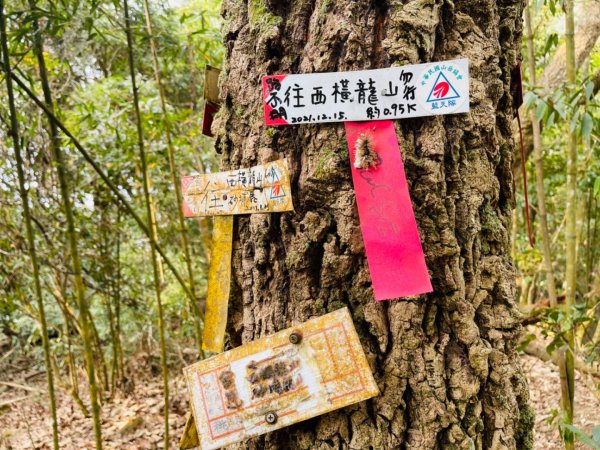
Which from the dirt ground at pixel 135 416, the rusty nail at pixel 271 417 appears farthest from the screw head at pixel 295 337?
the dirt ground at pixel 135 416

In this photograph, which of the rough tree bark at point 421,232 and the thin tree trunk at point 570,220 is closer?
the rough tree bark at point 421,232

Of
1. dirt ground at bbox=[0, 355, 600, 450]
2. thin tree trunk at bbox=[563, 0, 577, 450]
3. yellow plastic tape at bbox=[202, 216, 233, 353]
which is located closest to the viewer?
yellow plastic tape at bbox=[202, 216, 233, 353]

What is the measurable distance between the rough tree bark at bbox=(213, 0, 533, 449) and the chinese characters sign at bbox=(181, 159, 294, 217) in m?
0.02

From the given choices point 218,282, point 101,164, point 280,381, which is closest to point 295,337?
point 280,381

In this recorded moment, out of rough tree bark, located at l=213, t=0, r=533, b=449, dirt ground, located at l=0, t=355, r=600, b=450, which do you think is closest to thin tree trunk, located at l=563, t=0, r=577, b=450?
dirt ground, located at l=0, t=355, r=600, b=450

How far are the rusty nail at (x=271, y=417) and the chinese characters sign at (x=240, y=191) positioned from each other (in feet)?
1.23

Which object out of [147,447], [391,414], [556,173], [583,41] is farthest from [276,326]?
[556,173]

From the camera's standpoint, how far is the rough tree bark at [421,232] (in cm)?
83

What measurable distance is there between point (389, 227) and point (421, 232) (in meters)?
0.06

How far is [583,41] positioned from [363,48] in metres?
2.69

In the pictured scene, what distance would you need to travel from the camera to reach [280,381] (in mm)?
872

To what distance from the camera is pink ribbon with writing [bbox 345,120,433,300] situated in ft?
2.69

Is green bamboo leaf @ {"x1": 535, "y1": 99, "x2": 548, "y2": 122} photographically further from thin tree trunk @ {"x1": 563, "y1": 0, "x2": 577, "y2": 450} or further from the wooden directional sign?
the wooden directional sign

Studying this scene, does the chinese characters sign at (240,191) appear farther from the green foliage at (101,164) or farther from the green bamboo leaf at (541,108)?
the green bamboo leaf at (541,108)
